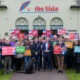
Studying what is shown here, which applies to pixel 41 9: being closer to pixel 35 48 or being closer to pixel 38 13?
pixel 38 13

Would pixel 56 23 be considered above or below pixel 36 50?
above

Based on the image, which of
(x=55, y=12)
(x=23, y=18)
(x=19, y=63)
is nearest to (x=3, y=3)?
(x=23, y=18)

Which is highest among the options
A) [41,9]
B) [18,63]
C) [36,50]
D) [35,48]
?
[41,9]

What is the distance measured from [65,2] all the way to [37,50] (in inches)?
786

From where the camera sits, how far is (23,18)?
132 ft

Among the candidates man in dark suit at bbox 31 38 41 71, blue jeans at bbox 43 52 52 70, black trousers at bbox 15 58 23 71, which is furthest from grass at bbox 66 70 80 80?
black trousers at bbox 15 58 23 71

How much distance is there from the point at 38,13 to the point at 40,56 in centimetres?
1889

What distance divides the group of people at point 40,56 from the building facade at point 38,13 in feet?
59.8

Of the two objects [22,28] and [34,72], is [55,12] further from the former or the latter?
[34,72]

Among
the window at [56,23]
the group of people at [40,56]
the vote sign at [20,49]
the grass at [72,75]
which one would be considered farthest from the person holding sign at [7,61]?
the window at [56,23]

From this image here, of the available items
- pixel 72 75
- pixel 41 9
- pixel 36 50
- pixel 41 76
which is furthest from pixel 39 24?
pixel 41 76

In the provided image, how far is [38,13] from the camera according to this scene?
4012 cm

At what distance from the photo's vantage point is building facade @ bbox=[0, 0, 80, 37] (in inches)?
1578

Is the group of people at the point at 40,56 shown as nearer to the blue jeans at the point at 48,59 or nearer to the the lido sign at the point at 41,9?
the blue jeans at the point at 48,59
